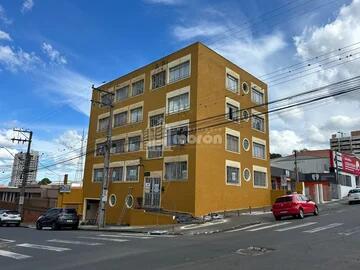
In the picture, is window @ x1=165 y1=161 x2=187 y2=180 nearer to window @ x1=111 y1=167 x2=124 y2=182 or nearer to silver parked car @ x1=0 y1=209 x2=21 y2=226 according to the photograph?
window @ x1=111 y1=167 x2=124 y2=182

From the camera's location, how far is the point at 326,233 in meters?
16.4

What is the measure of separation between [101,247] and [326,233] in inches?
356

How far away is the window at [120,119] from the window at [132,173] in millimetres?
5414

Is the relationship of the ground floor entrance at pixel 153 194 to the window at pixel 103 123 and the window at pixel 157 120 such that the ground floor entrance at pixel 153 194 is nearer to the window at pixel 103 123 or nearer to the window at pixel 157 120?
the window at pixel 157 120

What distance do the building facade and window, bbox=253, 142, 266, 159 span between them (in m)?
0.10

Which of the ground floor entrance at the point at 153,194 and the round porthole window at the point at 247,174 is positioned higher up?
the round porthole window at the point at 247,174

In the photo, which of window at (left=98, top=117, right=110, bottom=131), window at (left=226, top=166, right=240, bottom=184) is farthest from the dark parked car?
window at (left=98, top=117, right=110, bottom=131)

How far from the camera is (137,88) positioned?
40844mm

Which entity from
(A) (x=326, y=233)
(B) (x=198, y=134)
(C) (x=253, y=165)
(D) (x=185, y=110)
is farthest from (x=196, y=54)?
(A) (x=326, y=233)

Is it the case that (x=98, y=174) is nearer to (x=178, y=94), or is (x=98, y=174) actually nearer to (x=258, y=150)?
(x=178, y=94)

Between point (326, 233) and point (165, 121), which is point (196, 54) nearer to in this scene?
point (165, 121)

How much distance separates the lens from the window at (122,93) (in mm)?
42487

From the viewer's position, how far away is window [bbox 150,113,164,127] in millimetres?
35938

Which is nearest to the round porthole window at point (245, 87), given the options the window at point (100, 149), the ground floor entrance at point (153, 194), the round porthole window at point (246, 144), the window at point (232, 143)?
the round porthole window at point (246, 144)
